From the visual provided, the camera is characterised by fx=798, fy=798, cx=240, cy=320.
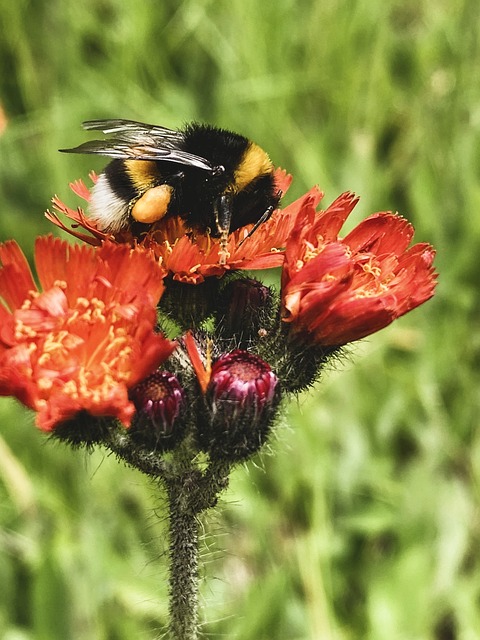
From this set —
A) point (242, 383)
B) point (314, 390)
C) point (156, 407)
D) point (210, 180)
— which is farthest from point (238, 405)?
point (314, 390)

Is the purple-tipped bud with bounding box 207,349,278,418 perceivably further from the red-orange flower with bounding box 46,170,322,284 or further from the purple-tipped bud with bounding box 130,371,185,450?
the red-orange flower with bounding box 46,170,322,284

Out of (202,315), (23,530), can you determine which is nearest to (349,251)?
(202,315)

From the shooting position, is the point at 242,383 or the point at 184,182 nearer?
the point at 242,383

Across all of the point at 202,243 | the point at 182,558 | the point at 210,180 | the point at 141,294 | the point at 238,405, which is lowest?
the point at 182,558

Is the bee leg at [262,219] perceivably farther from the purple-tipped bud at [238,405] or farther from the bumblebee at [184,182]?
the purple-tipped bud at [238,405]

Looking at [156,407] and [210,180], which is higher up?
[210,180]

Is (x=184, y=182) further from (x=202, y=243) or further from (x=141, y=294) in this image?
(x=141, y=294)
